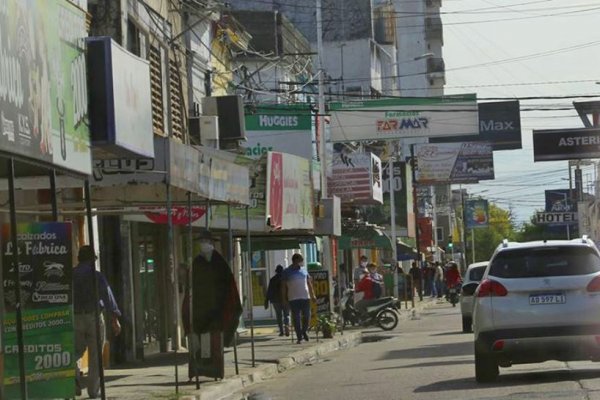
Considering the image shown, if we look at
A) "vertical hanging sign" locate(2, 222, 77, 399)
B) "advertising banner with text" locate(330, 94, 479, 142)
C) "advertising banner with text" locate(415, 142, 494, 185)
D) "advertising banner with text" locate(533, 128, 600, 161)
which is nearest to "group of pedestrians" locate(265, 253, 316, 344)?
"vertical hanging sign" locate(2, 222, 77, 399)

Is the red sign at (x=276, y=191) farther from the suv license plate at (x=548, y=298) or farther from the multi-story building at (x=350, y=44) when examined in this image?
the multi-story building at (x=350, y=44)

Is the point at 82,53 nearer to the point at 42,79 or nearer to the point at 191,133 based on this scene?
the point at 42,79

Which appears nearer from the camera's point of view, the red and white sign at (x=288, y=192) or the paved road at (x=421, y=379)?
the paved road at (x=421, y=379)

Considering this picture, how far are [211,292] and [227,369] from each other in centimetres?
340

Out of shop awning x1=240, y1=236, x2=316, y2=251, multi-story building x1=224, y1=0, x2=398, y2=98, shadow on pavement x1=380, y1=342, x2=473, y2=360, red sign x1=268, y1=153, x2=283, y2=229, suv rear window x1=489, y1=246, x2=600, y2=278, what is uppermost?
multi-story building x1=224, y1=0, x2=398, y2=98

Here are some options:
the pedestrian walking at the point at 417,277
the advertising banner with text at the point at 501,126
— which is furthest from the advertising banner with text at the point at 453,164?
the pedestrian walking at the point at 417,277

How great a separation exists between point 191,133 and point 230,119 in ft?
6.09

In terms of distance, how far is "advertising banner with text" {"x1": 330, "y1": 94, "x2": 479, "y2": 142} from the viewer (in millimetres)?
58469

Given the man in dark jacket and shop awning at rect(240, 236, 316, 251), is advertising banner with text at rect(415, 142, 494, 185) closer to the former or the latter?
shop awning at rect(240, 236, 316, 251)

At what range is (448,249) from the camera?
107m

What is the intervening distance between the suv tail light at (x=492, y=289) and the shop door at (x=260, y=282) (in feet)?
88.5

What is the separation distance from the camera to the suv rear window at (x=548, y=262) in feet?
54.9

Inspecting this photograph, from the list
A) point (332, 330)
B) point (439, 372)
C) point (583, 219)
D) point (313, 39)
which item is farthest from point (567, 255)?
point (583, 219)

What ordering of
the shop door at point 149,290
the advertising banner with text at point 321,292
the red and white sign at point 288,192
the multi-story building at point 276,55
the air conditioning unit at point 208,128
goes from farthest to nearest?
the multi-story building at point 276,55 → the advertising banner with text at point 321,292 → the air conditioning unit at point 208,128 → the red and white sign at point 288,192 → the shop door at point 149,290
